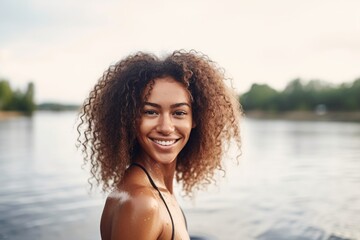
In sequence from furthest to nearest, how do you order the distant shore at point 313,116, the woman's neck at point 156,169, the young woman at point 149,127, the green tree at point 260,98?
the green tree at point 260,98 < the distant shore at point 313,116 < the woman's neck at point 156,169 < the young woman at point 149,127

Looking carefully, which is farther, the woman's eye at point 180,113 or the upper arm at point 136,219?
the woman's eye at point 180,113

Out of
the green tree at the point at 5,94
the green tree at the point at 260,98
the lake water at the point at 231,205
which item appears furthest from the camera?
the green tree at the point at 260,98

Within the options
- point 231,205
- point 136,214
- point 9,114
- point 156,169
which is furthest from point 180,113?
point 9,114

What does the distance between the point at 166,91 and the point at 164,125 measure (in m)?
0.20

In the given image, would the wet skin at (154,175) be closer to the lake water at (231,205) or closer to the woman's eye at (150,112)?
the woman's eye at (150,112)

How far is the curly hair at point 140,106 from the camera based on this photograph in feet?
8.17

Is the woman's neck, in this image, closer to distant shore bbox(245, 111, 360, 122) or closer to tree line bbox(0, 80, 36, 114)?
distant shore bbox(245, 111, 360, 122)

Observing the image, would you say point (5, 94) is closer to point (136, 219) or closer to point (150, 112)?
point (150, 112)

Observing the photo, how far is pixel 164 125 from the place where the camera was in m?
2.37

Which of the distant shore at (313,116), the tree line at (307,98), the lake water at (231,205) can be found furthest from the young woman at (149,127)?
the tree line at (307,98)

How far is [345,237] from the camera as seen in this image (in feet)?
30.2

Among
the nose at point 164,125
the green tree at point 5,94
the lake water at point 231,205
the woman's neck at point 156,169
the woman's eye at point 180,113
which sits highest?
the woman's eye at point 180,113

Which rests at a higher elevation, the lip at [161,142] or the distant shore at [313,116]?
the lip at [161,142]

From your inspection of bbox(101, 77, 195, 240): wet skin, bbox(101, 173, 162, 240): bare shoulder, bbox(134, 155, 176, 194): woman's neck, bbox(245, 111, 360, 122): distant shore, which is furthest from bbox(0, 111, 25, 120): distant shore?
bbox(101, 173, 162, 240): bare shoulder
